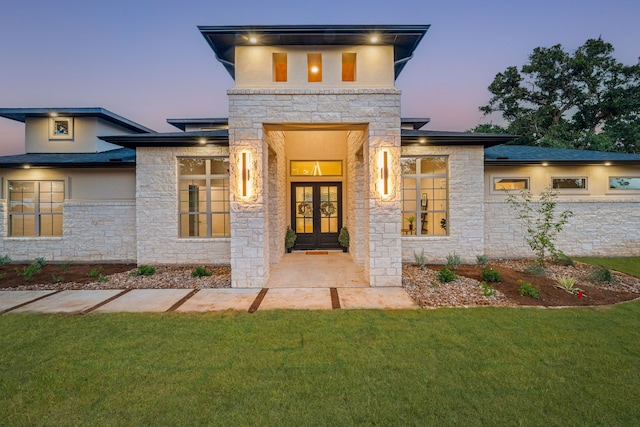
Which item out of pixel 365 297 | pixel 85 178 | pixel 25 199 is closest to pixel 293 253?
pixel 365 297

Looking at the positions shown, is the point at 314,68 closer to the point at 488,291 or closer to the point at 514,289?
the point at 488,291

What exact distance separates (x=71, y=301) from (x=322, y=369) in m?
4.85

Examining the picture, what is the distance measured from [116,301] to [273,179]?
452cm

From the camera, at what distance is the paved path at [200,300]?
178 inches

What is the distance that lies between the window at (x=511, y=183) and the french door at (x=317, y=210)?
483cm

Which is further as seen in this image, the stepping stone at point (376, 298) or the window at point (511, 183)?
A: the window at point (511, 183)

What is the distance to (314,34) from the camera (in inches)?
216

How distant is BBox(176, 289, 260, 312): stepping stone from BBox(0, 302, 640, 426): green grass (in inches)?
14.5

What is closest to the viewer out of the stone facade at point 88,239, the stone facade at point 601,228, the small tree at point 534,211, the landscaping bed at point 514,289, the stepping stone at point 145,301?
the stepping stone at point 145,301

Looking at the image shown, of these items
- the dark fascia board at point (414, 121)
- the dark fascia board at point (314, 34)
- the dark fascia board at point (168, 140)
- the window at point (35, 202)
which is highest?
the dark fascia board at point (414, 121)

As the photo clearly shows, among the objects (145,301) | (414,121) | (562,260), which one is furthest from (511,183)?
(145,301)

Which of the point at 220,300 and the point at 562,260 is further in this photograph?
the point at 562,260

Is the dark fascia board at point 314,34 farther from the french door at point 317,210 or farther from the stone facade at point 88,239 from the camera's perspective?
the stone facade at point 88,239

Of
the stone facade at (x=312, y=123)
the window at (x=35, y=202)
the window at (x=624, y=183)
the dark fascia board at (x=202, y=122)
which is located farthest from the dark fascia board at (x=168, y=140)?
the window at (x=624, y=183)
